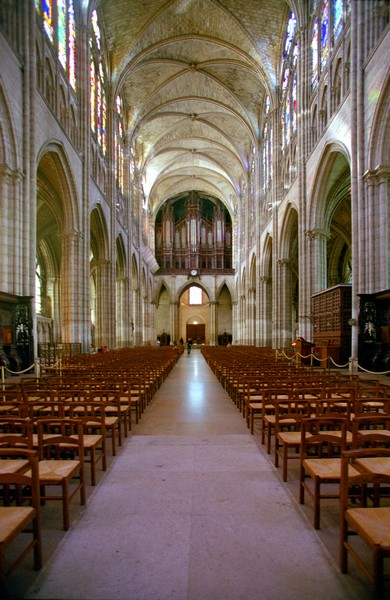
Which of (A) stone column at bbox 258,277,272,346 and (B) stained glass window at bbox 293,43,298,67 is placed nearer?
(B) stained glass window at bbox 293,43,298,67

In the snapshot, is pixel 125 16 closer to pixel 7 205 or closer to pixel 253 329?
pixel 7 205

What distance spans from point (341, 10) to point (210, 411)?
1554cm

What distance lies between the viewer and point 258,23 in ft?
78.3

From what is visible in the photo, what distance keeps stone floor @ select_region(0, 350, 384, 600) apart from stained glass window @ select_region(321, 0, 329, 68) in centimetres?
1746

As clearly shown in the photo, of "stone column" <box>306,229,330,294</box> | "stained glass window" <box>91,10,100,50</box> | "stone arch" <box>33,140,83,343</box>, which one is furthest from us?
"stained glass window" <box>91,10,100,50</box>

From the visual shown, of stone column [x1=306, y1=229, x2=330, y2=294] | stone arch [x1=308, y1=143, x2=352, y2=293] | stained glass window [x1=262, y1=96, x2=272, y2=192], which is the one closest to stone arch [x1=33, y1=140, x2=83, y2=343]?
stone column [x1=306, y1=229, x2=330, y2=294]

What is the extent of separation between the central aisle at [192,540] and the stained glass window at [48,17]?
16.7 meters

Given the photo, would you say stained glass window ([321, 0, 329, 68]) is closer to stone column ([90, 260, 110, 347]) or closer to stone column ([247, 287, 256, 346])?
stone column ([90, 260, 110, 347])

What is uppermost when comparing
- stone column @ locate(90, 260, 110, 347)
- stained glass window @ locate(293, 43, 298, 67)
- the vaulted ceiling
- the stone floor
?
the vaulted ceiling

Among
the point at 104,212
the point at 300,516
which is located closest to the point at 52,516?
the point at 300,516

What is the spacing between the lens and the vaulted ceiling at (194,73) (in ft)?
77.4

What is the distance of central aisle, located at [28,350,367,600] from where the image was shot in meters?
2.46

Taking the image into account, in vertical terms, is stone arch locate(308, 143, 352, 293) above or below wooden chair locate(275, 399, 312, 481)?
above

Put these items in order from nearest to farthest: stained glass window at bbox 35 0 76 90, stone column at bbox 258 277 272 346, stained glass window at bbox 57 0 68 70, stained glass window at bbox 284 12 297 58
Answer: stained glass window at bbox 35 0 76 90 < stained glass window at bbox 57 0 68 70 < stained glass window at bbox 284 12 297 58 < stone column at bbox 258 277 272 346
